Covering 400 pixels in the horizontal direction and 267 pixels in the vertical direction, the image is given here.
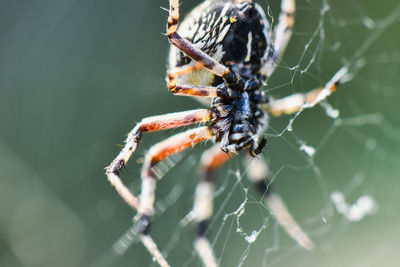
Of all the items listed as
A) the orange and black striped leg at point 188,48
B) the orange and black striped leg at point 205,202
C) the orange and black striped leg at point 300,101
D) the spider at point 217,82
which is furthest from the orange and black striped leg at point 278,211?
the orange and black striped leg at point 188,48

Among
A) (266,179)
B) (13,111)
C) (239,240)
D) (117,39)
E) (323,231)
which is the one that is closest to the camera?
(266,179)

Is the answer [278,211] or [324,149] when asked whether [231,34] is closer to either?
[278,211]

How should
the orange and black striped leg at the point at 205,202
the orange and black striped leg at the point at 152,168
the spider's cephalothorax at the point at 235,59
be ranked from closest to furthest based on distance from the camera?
the spider's cephalothorax at the point at 235,59
the orange and black striped leg at the point at 152,168
the orange and black striped leg at the point at 205,202

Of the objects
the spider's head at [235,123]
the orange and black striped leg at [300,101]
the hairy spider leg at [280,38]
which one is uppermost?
the hairy spider leg at [280,38]

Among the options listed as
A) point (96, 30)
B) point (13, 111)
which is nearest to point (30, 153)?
point (13, 111)

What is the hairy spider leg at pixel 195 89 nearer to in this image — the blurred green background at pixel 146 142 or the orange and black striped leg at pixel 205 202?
the orange and black striped leg at pixel 205 202

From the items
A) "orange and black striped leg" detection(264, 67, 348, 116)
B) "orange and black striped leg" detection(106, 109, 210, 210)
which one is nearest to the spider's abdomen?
"orange and black striped leg" detection(106, 109, 210, 210)

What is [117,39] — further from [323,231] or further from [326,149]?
[323,231]
